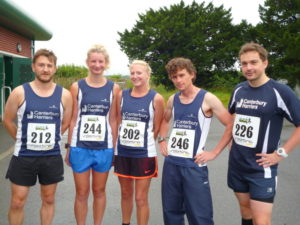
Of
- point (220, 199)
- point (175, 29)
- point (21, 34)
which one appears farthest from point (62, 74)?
point (220, 199)

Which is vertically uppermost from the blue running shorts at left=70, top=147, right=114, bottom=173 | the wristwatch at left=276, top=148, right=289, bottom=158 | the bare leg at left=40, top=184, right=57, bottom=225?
the wristwatch at left=276, top=148, right=289, bottom=158

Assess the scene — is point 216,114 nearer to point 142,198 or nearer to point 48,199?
point 142,198

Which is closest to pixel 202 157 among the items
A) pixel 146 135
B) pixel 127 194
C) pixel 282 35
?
pixel 146 135

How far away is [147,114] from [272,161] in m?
1.30

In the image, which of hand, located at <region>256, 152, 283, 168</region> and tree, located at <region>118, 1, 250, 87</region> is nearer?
hand, located at <region>256, 152, 283, 168</region>

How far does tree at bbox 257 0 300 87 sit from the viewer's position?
26.7 m

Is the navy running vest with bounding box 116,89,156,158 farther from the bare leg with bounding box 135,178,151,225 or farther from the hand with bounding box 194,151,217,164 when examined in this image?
the hand with bounding box 194,151,217,164

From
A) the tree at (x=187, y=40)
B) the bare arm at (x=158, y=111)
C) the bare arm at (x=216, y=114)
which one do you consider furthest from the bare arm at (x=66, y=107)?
the tree at (x=187, y=40)

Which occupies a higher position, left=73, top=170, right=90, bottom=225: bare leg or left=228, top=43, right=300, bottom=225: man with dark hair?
left=228, top=43, right=300, bottom=225: man with dark hair

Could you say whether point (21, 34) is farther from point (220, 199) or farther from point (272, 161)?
point (272, 161)

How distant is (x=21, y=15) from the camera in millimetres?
11930

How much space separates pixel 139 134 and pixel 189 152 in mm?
604

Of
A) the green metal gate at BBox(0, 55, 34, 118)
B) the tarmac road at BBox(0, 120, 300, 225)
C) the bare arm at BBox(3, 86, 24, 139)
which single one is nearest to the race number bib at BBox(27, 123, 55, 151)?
the bare arm at BBox(3, 86, 24, 139)

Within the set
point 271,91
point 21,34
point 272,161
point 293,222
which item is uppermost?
point 21,34
